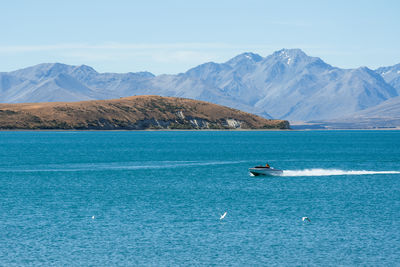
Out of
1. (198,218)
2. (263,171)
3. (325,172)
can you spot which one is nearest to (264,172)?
(263,171)

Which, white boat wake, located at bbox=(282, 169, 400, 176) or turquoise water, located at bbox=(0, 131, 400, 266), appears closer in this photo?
turquoise water, located at bbox=(0, 131, 400, 266)

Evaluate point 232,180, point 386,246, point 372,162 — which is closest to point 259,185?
point 232,180

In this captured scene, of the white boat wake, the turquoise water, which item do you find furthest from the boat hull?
the white boat wake

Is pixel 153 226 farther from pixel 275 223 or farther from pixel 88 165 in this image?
pixel 88 165

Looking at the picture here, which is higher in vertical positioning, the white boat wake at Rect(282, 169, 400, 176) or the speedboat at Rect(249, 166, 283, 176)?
the speedboat at Rect(249, 166, 283, 176)

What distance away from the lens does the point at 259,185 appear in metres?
88.1

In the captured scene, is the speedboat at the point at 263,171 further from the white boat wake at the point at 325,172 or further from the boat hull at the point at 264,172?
the white boat wake at the point at 325,172

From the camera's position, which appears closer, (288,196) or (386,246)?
(386,246)

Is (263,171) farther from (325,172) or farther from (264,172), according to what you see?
(325,172)

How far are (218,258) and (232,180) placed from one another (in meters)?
52.0

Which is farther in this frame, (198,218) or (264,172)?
(264,172)

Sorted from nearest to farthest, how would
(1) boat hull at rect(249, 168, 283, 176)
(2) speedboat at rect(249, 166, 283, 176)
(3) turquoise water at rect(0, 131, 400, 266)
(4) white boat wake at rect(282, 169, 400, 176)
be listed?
(3) turquoise water at rect(0, 131, 400, 266) → (2) speedboat at rect(249, 166, 283, 176) → (1) boat hull at rect(249, 168, 283, 176) → (4) white boat wake at rect(282, 169, 400, 176)

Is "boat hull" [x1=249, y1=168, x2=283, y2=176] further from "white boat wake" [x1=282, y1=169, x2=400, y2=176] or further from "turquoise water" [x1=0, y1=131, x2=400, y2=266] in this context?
"white boat wake" [x1=282, y1=169, x2=400, y2=176]

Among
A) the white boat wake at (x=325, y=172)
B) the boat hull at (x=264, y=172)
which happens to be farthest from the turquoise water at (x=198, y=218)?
the boat hull at (x=264, y=172)
